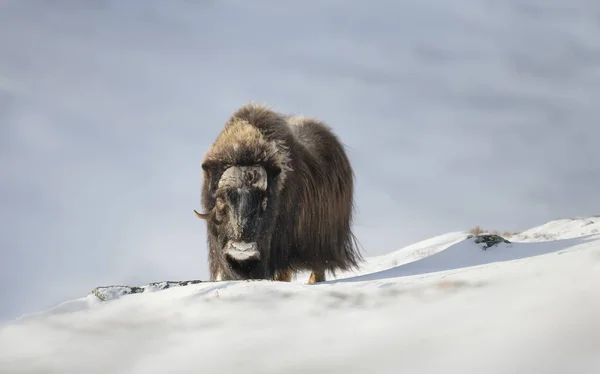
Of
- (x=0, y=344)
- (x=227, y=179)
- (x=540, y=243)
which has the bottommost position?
(x=0, y=344)

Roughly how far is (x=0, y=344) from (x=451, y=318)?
1.51 meters

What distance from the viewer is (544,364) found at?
4.80 ft

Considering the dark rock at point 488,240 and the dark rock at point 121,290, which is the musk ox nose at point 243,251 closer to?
the dark rock at point 121,290

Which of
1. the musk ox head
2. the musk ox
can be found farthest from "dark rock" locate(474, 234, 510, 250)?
the musk ox head

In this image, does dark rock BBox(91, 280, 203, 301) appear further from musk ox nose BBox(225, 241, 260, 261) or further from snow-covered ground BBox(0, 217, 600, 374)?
musk ox nose BBox(225, 241, 260, 261)

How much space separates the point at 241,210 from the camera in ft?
18.6

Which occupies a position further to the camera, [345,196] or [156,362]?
[345,196]

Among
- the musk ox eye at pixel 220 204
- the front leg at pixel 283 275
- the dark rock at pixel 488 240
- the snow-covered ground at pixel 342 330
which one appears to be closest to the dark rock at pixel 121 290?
the snow-covered ground at pixel 342 330

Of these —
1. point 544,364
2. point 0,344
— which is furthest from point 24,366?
point 544,364

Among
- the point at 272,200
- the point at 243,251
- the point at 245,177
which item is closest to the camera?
the point at 243,251

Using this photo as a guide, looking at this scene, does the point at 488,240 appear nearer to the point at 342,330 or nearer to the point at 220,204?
the point at 220,204

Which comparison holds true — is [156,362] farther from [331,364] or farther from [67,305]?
[67,305]

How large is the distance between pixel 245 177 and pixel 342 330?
3.97 meters

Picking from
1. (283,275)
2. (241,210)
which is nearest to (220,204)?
(241,210)
